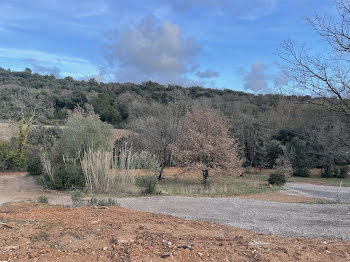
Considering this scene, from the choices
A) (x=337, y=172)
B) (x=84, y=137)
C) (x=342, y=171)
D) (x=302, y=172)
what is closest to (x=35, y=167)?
(x=84, y=137)

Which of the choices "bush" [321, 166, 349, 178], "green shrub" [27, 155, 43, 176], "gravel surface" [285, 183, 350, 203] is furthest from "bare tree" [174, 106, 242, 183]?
"bush" [321, 166, 349, 178]

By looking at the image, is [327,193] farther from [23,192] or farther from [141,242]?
[23,192]

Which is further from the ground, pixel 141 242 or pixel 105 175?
pixel 105 175

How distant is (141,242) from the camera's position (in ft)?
17.8

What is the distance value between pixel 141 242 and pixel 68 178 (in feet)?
33.2

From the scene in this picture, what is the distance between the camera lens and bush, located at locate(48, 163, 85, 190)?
14492mm

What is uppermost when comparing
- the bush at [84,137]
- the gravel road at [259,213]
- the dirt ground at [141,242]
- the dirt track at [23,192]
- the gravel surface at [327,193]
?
the bush at [84,137]

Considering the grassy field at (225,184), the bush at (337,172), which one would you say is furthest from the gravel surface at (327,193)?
the bush at (337,172)

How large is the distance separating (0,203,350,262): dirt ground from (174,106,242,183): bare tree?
32.2 feet

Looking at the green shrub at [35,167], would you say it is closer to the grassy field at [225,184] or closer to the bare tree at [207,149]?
the grassy field at [225,184]

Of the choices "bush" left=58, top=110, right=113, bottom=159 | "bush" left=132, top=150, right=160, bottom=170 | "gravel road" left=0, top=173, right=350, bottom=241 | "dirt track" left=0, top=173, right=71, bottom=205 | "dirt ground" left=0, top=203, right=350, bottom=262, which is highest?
"bush" left=58, top=110, right=113, bottom=159

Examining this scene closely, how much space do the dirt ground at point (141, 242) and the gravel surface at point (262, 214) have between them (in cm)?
82

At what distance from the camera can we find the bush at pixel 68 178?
47.5ft

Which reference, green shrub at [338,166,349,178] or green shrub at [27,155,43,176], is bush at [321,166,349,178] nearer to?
green shrub at [338,166,349,178]
